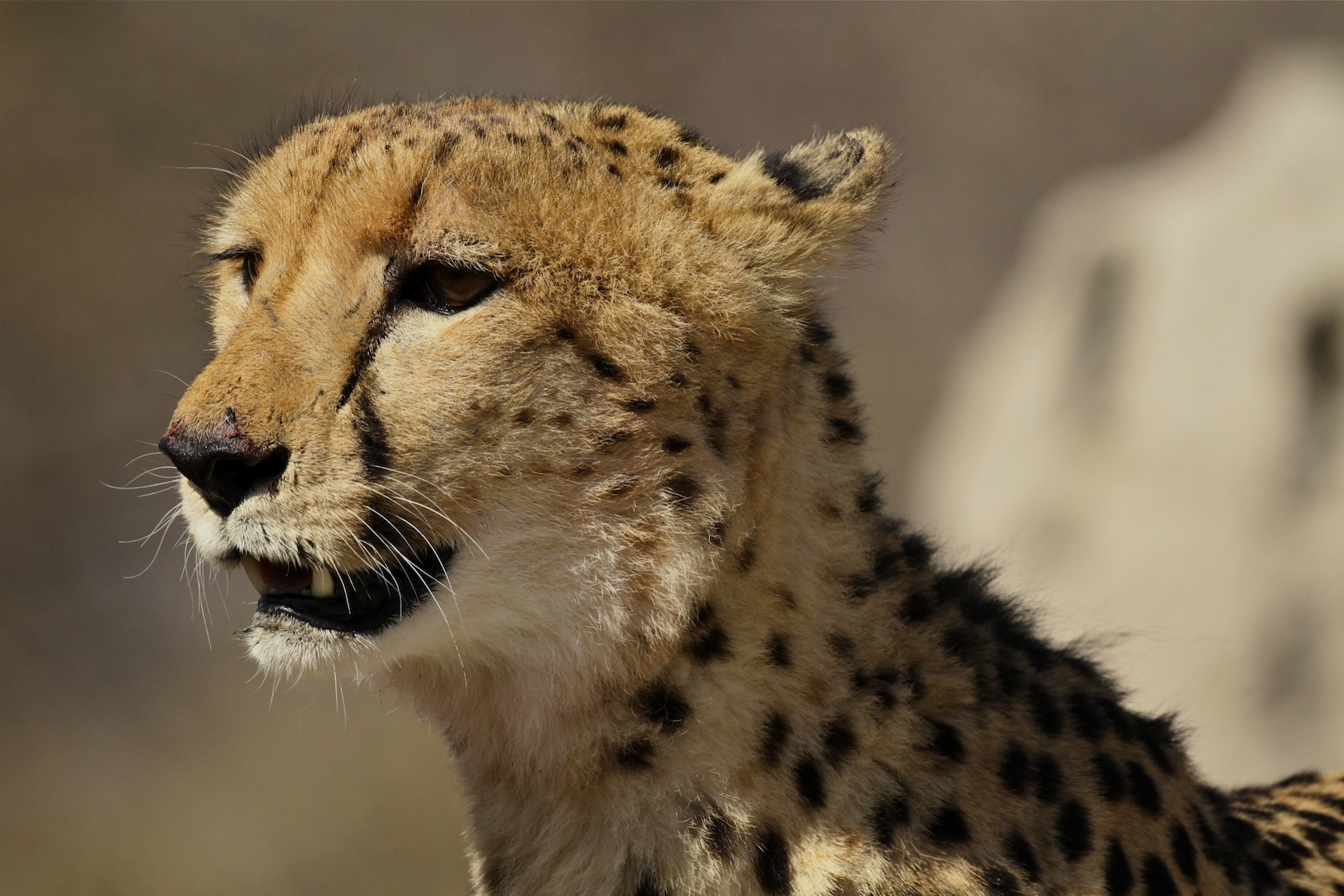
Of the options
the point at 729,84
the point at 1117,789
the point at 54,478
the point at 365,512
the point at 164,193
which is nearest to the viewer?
the point at 365,512

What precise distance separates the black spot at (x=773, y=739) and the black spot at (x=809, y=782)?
27 mm

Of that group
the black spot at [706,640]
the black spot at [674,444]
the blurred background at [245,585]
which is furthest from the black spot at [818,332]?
the blurred background at [245,585]

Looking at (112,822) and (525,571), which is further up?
(525,571)

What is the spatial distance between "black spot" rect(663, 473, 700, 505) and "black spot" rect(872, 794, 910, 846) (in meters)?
0.41

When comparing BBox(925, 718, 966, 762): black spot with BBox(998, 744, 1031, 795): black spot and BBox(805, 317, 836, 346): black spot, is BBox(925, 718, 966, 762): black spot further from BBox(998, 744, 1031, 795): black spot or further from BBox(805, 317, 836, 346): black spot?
BBox(805, 317, 836, 346): black spot

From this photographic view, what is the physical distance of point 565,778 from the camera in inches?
62.1

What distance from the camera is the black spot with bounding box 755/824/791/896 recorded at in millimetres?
1514

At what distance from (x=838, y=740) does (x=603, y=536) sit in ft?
1.19

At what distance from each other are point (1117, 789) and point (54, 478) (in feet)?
13.5

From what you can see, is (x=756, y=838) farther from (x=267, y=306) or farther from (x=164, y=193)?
(x=164, y=193)

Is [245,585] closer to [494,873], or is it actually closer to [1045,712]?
[494,873]

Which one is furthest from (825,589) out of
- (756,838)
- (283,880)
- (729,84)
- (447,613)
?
(729,84)

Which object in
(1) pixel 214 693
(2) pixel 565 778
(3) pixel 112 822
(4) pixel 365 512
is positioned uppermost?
Result: (4) pixel 365 512

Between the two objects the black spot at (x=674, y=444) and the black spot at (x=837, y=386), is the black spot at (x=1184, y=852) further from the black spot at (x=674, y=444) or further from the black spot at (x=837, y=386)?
the black spot at (x=674, y=444)
